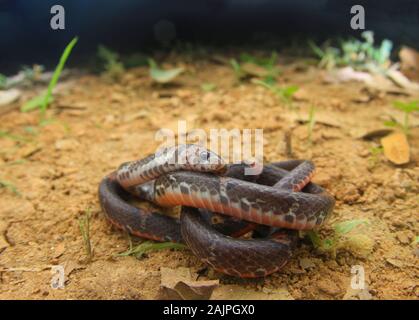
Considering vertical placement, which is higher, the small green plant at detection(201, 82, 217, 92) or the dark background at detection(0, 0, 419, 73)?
the dark background at detection(0, 0, 419, 73)

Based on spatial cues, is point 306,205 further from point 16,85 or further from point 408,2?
point 16,85

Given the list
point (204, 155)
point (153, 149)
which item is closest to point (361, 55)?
point (153, 149)

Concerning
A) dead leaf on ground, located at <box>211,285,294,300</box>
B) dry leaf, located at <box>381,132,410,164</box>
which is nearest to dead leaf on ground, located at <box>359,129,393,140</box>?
dry leaf, located at <box>381,132,410,164</box>

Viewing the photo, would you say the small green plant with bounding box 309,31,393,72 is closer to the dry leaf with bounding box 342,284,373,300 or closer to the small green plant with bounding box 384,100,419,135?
the small green plant with bounding box 384,100,419,135

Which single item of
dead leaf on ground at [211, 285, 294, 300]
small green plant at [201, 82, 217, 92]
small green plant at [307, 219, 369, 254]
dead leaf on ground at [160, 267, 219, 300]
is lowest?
dead leaf on ground at [211, 285, 294, 300]

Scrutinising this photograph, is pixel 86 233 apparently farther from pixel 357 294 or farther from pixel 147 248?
pixel 357 294

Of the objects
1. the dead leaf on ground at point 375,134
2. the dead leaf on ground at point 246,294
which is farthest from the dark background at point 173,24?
the dead leaf on ground at point 246,294
